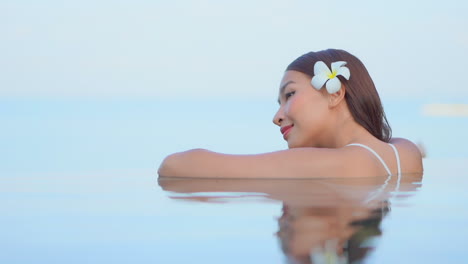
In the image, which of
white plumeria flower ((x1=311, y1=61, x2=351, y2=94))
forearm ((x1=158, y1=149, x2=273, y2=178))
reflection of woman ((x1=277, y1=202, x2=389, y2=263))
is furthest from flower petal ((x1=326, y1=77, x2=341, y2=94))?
reflection of woman ((x1=277, y1=202, x2=389, y2=263))

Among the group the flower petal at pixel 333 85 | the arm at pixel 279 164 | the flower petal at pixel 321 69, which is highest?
the flower petal at pixel 321 69

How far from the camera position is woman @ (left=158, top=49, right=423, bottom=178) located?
310 centimetres

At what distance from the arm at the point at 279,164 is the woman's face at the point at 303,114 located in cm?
29

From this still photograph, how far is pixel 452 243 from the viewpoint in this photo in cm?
171

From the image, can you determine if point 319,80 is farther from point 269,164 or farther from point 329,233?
point 329,233

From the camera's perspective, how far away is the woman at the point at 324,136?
3098 mm

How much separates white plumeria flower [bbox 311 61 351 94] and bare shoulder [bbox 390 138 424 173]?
0.39 m

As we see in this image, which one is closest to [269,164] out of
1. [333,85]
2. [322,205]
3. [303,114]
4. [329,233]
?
[303,114]

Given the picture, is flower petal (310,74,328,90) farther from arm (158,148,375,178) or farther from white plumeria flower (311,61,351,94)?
arm (158,148,375,178)

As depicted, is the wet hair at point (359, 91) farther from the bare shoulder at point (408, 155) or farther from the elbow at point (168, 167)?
the elbow at point (168, 167)

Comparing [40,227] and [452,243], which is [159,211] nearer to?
[40,227]

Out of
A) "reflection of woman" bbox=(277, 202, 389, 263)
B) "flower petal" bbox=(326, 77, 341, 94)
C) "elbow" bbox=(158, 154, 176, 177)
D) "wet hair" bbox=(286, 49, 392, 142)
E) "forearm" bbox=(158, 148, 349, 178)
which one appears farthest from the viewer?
"wet hair" bbox=(286, 49, 392, 142)

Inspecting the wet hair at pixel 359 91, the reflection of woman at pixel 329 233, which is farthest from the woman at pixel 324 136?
the reflection of woman at pixel 329 233

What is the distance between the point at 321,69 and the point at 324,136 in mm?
291
